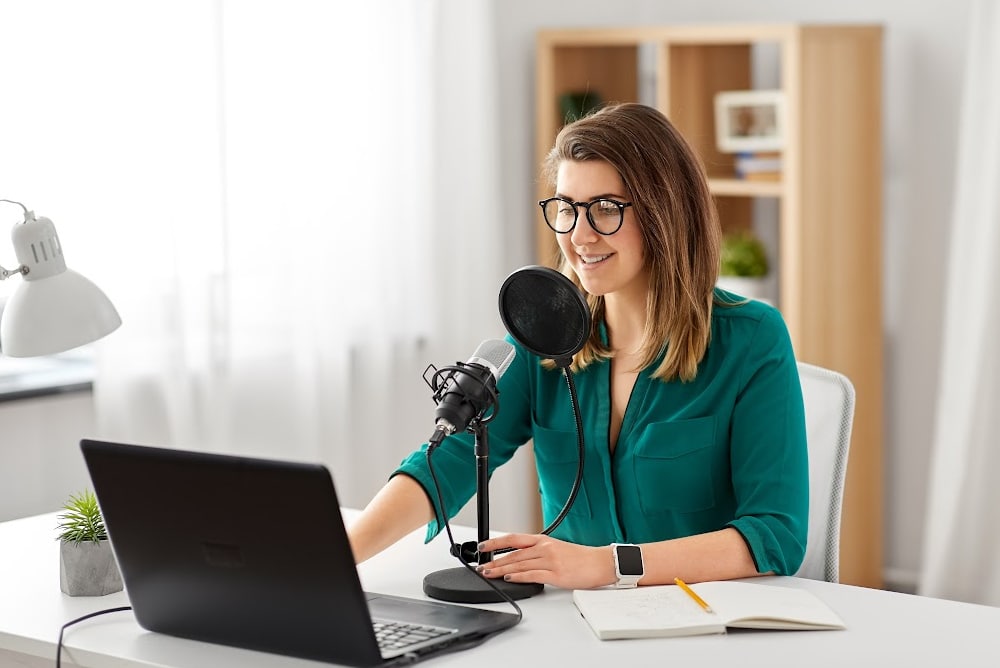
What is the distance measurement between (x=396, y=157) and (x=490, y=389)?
1934 mm

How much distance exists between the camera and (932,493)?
3443mm

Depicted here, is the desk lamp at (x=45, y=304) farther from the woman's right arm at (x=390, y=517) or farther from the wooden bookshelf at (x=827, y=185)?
the wooden bookshelf at (x=827, y=185)

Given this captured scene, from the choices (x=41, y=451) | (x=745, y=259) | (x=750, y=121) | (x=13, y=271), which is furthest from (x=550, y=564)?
(x=750, y=121)

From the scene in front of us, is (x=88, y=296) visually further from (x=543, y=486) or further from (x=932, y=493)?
(x=932, y=493)

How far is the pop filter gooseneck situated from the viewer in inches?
63.9

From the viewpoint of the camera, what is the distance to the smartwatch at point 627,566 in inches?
65.3

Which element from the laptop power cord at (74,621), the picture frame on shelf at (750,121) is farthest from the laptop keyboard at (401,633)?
the picture frame on shelf at (750,121)

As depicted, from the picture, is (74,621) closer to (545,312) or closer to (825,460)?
(545,312)

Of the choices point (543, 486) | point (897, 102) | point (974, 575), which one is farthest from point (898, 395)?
point (543, 486)

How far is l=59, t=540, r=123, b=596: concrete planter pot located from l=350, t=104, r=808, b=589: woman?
330mm

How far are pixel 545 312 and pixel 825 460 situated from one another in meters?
0.64

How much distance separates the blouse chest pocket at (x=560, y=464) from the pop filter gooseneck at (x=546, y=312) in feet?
1.03

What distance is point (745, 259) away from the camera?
3.68 m

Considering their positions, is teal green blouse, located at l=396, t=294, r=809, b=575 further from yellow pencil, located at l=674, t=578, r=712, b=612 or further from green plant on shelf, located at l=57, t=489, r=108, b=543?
green plant on shelf, located at l=57, t=489, r=108, b=543
